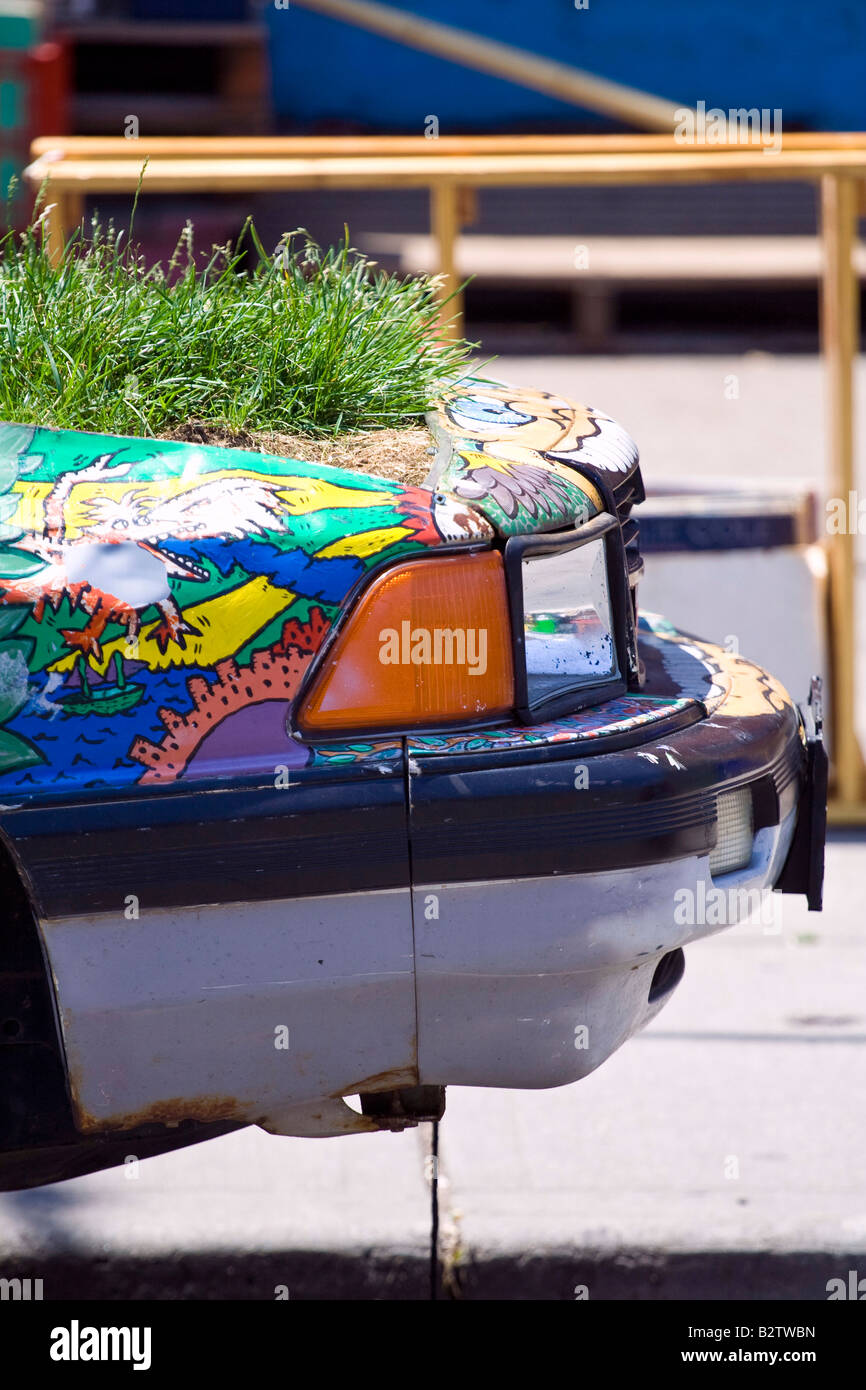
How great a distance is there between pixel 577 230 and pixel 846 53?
3064mm

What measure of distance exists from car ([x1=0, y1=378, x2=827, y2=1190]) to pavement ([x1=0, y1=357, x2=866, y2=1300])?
77cm

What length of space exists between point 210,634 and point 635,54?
1357cm

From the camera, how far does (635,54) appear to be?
14211mm

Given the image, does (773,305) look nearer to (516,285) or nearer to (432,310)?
(516,285)

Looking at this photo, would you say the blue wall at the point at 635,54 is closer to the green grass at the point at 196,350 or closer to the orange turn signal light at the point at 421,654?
the green grass at the point at 196,350

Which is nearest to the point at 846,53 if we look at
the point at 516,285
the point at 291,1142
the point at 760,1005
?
the point at 516,285

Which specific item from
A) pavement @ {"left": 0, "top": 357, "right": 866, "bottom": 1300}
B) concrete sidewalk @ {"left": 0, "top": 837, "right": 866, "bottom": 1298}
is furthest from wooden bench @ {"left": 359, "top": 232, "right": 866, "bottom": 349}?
concrete sidewalk @ {"left": 0, "top": 837, "right": 866, "bottom": 1298}

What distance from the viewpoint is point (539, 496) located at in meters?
2.31

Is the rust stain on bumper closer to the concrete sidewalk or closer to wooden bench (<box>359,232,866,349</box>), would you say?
the concrete sidewalk

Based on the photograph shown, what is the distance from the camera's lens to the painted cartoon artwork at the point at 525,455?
7.47 feet

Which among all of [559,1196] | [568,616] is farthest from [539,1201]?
[568,616]

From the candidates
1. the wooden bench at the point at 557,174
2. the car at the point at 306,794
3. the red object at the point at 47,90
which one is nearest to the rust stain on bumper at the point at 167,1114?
the car at the point at 306,794

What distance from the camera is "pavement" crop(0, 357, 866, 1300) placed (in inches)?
116
